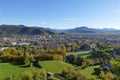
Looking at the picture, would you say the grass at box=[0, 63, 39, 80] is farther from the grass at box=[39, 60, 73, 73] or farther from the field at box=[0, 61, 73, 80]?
the grass at box=[39, 60, 73, 73]

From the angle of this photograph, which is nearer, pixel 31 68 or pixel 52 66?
pixel 31 68

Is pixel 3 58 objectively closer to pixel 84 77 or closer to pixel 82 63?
pixel 82 63

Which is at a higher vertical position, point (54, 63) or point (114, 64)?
point (114, 64)

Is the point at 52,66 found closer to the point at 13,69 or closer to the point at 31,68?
the point at 31,68

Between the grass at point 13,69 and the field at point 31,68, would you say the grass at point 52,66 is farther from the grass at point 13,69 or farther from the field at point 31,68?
the grass at point 13,69

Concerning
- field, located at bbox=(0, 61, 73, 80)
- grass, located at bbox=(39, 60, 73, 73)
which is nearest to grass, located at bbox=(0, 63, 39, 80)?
field, located at bbox=(0, 61, 73, 80)

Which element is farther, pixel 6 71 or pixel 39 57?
pixel 39 57

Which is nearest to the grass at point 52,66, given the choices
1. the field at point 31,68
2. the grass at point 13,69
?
the field at point 31,68

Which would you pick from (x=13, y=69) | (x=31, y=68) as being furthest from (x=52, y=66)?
(x=13, y=69)

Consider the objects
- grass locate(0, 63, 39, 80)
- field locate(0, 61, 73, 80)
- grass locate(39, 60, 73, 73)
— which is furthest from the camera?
grass locate(39, 60, 73, 73)

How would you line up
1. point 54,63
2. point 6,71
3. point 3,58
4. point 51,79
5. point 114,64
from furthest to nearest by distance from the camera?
point 3,58, point 54,63, point 6,71, point 51,79, point 114,64

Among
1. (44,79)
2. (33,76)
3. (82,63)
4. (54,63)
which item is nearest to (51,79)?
(44,79)
